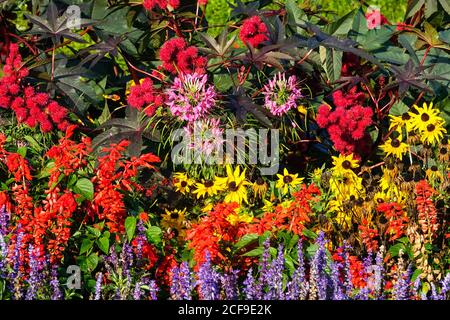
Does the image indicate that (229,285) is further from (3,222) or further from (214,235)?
(3,222)

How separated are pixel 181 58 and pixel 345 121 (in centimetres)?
81

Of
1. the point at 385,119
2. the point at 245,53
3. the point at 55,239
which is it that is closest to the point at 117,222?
the point at 55,239

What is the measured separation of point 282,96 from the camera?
15.6 ft

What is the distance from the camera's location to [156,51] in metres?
5.31

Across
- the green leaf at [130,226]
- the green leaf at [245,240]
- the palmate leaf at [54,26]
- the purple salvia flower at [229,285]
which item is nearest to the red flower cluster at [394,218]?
the green leaf at [245,240]

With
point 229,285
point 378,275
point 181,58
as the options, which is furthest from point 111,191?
point 378,275

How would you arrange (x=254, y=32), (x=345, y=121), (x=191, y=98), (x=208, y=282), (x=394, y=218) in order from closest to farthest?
1. (x=208, y=282)
2. (x=394, y=218)
3. (x=191, y=98)
4. (x=345, y=121)
5. (x=254, y=32)

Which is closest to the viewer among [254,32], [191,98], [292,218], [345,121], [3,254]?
[3,254]

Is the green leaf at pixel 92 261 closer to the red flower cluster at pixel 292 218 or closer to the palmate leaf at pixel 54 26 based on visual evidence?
the red flower cluster at pixel 292 218

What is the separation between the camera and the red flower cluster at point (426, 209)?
13.7 feet

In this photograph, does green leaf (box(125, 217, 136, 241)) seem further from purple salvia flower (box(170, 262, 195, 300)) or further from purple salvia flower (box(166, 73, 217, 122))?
purple salvia flower (box(166, 73, 217, 122))

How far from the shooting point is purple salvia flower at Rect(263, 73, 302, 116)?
187 inches

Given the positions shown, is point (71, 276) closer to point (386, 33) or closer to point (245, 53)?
point (245, 53)

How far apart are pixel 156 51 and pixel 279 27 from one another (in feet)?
2.51
